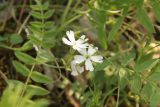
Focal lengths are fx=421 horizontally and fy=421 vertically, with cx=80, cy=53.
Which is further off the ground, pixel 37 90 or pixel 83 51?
pixel 83 51

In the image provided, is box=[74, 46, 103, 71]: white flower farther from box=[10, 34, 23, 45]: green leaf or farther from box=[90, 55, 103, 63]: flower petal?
box=[10, 34, 23, 45]: green leaf

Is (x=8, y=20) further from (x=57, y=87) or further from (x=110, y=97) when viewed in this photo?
(x=110, y=97)

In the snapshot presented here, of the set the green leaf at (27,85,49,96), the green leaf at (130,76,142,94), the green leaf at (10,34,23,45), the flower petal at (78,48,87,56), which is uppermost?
the flower petal at (78,48,87,56)

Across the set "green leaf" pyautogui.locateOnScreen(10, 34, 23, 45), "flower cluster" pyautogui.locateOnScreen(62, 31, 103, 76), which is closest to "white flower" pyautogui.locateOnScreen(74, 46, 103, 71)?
"flower cluster" pyautogui.locateOnScreen(62, 31, 103, 76)

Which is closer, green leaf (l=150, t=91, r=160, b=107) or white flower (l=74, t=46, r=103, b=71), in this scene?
green leaf (l=150, t=91, r=160, b=107)

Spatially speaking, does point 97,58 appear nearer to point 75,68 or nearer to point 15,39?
point 75,68

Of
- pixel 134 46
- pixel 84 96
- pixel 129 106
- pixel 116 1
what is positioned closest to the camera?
pixel 116 1

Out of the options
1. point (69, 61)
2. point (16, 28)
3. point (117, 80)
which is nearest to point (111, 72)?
point (117, 80)

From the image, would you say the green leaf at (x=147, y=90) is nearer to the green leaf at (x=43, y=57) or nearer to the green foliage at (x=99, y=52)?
the green foliage at (x=99, y=52)

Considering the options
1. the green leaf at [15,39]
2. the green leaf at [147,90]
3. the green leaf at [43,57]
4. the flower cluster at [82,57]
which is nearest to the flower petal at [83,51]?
the flower cluster at [82,57]

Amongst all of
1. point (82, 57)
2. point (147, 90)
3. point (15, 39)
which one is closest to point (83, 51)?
point (82, 57)

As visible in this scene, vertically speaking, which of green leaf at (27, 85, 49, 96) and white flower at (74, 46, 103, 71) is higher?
white flower at (74, 46, 103, 71)
